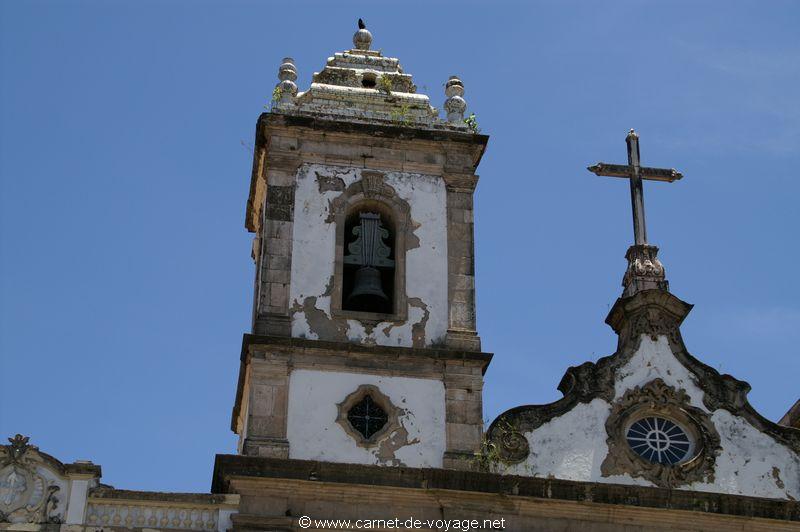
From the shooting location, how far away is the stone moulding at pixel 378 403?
18.5 m

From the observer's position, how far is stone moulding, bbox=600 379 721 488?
18594mm

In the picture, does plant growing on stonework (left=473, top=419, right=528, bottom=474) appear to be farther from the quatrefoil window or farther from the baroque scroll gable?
the baroque scroll gable

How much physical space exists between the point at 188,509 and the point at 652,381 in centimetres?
571

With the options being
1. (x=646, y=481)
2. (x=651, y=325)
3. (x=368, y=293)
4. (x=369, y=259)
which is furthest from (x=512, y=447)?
(x=369, y=259)

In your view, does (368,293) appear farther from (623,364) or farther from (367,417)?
(623,364)

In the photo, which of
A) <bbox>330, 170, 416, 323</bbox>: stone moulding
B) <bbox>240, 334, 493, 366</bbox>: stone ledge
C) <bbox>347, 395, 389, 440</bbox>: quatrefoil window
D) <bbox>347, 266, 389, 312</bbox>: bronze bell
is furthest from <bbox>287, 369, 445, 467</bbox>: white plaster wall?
<bbox>347, 266, 389, 312</bbox>: bronze bell

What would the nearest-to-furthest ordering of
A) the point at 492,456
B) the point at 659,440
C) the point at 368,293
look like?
the point at 492,456
the point at 659,440
the point at 368,293

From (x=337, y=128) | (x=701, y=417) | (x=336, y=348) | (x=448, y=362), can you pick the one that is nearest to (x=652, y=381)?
(x=701, y=417)

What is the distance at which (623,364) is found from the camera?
63.8 ft

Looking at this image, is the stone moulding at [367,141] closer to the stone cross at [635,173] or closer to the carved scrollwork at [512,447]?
the stone cross at [635,173]

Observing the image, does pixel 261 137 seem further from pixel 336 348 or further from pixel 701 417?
pixel 701 417

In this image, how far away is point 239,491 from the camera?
692 inches

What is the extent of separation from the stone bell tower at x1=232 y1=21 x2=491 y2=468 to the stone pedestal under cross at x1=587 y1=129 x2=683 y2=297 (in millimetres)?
1907

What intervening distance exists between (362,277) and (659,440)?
13.3ft
